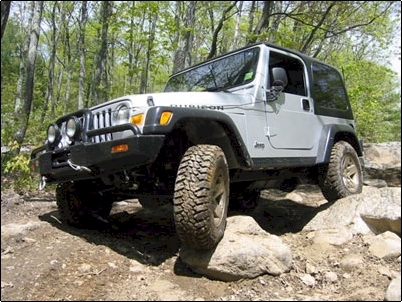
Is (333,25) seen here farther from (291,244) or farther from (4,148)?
(4,148)

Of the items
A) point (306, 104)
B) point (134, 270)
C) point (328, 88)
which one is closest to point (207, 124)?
point (134, 270)

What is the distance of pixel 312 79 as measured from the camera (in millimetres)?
4875

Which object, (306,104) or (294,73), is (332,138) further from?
(294,73)

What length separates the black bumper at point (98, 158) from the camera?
105 inches

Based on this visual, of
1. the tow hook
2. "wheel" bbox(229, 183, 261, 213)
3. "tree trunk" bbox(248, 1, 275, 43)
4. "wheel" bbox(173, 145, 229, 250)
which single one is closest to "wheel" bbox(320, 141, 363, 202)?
"wheel" bbox(229, 183, 261, 213)

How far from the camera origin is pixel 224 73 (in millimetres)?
4266

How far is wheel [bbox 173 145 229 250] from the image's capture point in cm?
281

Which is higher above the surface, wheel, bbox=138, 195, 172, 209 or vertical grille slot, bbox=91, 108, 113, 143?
vertical grille slot, bbox=91, 108, 113, 143

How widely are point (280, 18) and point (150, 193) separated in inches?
326

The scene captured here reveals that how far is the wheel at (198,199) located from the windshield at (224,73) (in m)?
1.25

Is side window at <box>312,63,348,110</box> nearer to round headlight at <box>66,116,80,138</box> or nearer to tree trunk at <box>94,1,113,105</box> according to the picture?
round headlight at <box>66,116,80,138</box>

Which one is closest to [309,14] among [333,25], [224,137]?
[333,25]

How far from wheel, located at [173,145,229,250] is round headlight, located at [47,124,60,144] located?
1.23 m

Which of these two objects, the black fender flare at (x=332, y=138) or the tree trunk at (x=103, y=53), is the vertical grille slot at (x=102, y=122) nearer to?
the black fender flare at (x=332, y=138)
